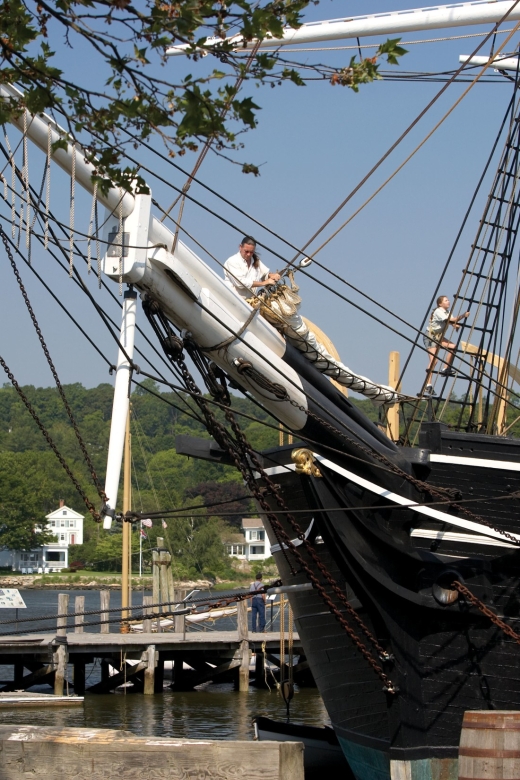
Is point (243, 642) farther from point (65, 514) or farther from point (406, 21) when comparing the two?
point (65, 514)

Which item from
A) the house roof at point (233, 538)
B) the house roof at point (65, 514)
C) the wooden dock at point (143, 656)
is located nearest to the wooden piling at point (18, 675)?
the wooden dock at point (143, 656)

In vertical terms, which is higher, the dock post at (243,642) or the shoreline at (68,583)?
the shoreline at (68,583)

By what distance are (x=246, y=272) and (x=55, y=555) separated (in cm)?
10871

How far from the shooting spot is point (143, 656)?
2480 cm

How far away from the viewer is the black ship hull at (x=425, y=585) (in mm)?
12008

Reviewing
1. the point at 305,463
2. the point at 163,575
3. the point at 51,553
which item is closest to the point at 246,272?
the point at 305,463

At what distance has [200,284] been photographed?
1070cm

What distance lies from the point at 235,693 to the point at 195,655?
127 centimetres

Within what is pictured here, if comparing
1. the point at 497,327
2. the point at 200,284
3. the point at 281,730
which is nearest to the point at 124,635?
the point at 281,730

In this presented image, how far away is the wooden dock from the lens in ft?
79.9

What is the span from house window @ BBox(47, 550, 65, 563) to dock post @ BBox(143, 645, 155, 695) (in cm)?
9323

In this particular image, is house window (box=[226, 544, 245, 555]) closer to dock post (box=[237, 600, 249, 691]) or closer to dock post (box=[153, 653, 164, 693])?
dock post (box=[153, 653, 164, 693])

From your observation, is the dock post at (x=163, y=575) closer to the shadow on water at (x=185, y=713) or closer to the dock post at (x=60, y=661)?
the shadow on water at (x=185, y=713)

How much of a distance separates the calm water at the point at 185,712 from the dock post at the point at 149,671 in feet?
0.65
